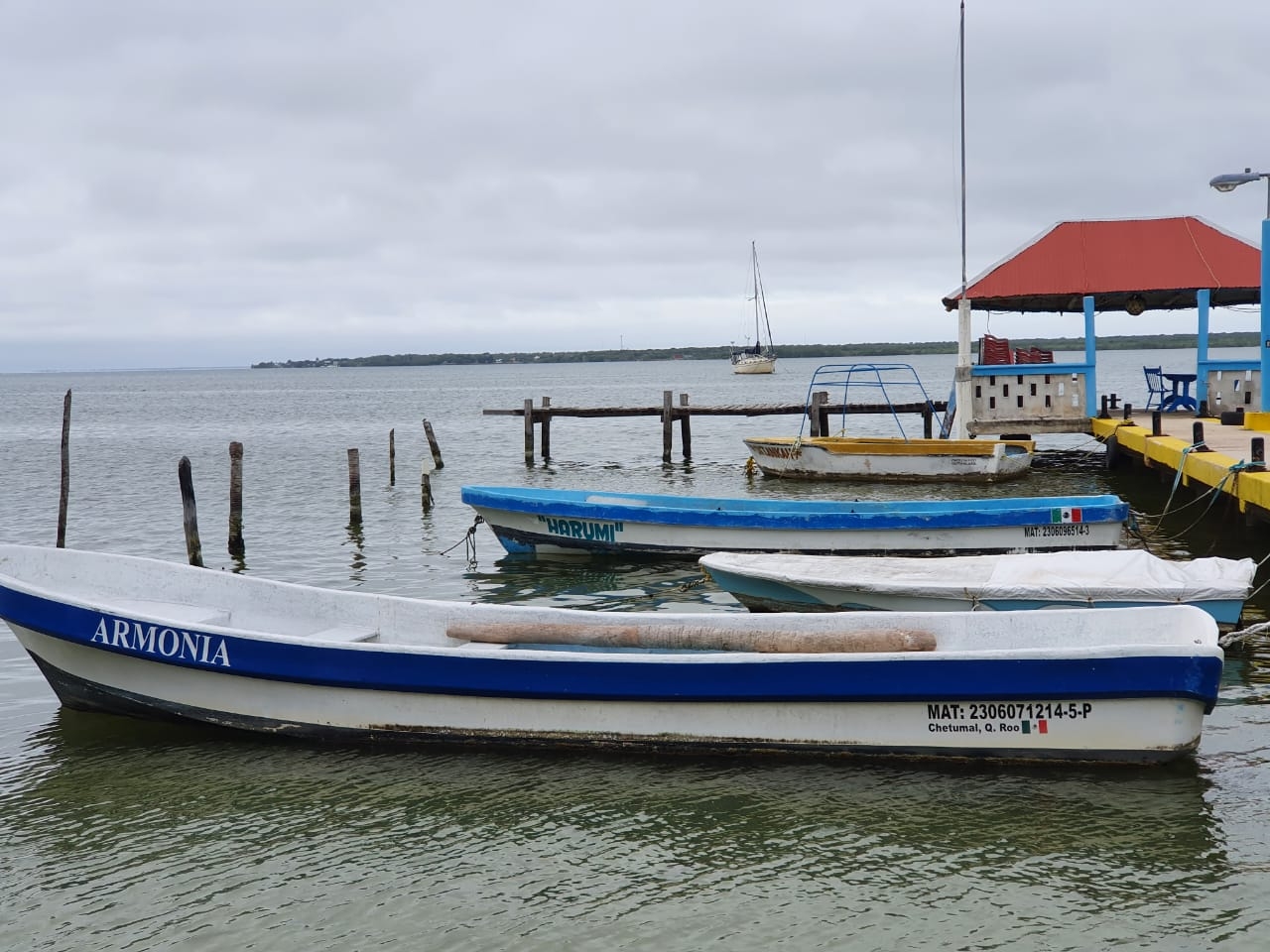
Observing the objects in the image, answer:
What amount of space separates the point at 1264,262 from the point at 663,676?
40.6ft

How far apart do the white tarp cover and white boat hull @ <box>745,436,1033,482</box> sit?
10868 millimetres

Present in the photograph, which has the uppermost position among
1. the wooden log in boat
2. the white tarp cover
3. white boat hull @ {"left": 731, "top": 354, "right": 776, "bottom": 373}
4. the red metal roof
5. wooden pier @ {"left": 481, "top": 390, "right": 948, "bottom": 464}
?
white boat hull @ {"left": 731, "top": 354, "right": 776, "bottom": 373}

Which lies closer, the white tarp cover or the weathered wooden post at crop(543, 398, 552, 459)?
the white tarp cover

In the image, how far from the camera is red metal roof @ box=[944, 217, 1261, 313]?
22188 millimetres

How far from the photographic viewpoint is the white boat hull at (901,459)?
2117 cm

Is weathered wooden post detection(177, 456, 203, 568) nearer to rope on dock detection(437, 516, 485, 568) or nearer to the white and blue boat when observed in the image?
rope on dock detection(437, 516, 485, 568)

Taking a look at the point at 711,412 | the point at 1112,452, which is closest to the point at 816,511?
the point at 1112,452

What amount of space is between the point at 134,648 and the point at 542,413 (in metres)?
21.7

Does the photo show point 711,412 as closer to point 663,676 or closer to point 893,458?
point 893,458

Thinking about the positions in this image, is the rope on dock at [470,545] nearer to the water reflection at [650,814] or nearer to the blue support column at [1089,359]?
the water reflection at [650,814]

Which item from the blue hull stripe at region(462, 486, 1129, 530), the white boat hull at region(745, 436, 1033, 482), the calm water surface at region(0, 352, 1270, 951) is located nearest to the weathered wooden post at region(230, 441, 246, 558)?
the blue hull stripe at region(462, 486, 1129, 530)

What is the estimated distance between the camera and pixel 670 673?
7215mm

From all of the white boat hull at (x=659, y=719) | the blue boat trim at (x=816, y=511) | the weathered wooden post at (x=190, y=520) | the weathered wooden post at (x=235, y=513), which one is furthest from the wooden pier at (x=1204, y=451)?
the weathered wooden post at (x=235, y=513)

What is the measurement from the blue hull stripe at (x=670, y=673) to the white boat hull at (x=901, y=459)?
14.8 meters
